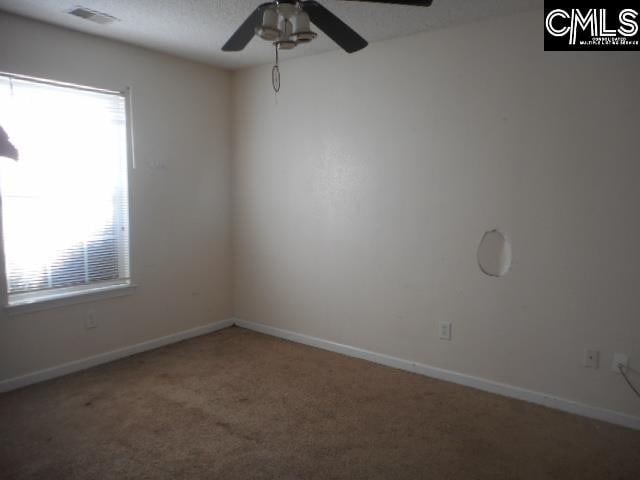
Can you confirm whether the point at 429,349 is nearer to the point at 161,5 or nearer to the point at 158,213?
the point at 158,213

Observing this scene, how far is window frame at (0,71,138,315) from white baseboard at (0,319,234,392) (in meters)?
0.45

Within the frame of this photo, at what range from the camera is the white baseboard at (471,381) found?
270 centimetres

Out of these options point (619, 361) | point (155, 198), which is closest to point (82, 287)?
point (155, 198)

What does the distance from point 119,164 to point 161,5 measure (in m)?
1.34

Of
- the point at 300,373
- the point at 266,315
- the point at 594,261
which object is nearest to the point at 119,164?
the point at 266,315

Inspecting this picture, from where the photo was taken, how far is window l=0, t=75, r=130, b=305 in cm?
304

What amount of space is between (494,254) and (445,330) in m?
0.66

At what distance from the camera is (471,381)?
317 centimetres

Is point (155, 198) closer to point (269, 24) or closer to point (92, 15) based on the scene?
point (92, 15)

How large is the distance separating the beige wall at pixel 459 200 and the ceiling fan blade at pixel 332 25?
3.90 feet

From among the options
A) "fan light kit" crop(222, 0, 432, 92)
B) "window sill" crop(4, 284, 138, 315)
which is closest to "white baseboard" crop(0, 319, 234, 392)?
"window sill" crop(4, 284, 138, 315)

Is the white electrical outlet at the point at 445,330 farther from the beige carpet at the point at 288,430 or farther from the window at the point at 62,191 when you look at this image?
the window at the point at 62,191

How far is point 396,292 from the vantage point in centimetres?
350

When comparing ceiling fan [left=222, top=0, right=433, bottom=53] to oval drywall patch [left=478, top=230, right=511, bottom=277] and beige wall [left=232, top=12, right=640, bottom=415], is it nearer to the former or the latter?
beige wall [left=232, top=12, right=640, bottom=415]
